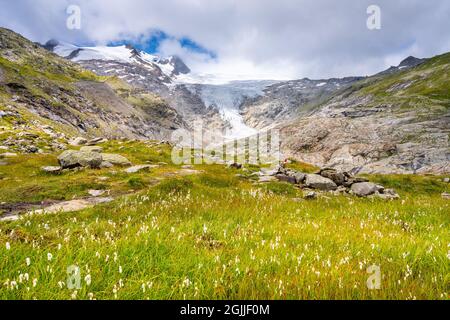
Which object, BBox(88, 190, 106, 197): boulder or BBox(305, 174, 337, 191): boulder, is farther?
BBox(305, 174, 337, 191): boulder

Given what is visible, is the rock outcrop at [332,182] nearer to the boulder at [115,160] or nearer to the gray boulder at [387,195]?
the gray boulder at [387,195]

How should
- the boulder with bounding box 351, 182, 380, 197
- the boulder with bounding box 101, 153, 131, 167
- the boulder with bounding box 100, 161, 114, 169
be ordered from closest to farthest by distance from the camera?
the boulder with bounding box 351, 182, 380, 197, the boulder with bounding box 100, 161, 114, 169, the boulder with bounding box 101, 153, 131, 167

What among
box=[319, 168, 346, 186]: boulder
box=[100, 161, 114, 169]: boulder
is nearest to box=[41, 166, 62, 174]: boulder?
box=[100, 161, 114, 169]: boulder

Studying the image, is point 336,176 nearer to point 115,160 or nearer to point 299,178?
point 299,178

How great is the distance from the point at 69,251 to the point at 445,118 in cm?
10890

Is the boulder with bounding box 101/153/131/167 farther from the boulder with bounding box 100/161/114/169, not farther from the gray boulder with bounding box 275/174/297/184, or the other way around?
the gray boulder with bounding box 275/174/297/184

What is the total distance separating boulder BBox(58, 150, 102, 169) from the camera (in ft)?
84.2

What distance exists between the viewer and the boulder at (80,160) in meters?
25.7

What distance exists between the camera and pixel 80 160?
25656mm

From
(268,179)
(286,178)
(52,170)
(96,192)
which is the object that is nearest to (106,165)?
(52,170)
